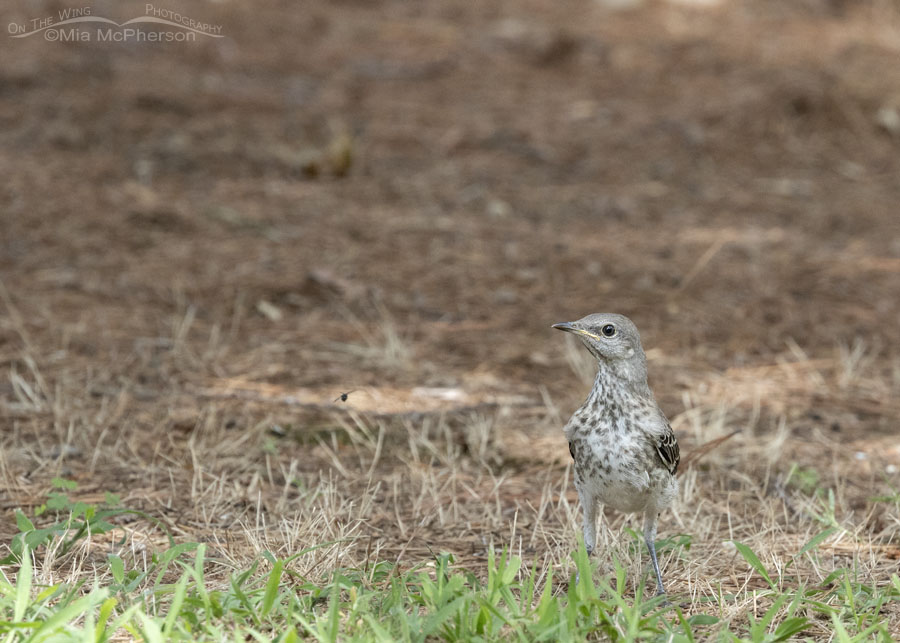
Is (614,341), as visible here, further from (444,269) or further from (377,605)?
(444,269)

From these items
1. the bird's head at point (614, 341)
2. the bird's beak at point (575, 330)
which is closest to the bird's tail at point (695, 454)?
the bird's head at point (614, 341)

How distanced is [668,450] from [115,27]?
1006 cm

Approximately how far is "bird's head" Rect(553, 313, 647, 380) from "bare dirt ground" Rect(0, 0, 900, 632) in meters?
0.71

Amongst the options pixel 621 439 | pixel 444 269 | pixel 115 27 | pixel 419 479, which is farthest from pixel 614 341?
Result: pixel 115 27

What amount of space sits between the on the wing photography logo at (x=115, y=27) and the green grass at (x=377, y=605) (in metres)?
8.97

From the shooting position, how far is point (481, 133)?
10.4 m

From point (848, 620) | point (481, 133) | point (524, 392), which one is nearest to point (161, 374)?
point (524, 392)

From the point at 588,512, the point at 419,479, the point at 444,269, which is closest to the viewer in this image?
the point at 588,512

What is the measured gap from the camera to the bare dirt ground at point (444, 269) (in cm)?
459

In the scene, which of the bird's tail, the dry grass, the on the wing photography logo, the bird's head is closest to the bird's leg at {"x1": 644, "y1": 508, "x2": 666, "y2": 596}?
the dry grass

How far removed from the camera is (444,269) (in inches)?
293

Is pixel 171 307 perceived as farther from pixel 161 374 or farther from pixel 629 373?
pixel 629 373

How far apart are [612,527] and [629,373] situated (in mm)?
930

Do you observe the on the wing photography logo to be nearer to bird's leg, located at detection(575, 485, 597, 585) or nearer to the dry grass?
the dry grass
